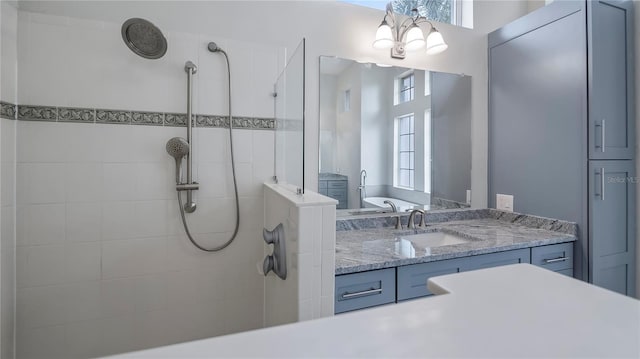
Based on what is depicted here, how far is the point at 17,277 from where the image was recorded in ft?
4.69

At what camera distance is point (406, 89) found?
6.94 ft

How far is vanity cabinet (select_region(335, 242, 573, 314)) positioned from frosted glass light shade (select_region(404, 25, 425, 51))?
140 centimetres

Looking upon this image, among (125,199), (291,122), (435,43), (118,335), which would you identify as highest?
(435,43)

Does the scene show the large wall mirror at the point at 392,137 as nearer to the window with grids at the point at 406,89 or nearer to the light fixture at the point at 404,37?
the window with grids at the point at 406,89

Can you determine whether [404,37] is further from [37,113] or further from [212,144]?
[37,113]

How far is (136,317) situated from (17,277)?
56 centimetres

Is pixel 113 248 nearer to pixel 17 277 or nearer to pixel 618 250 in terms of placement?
pixel 17 277

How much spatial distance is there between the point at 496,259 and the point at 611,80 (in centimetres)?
129

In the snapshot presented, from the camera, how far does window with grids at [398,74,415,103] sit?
2098mm

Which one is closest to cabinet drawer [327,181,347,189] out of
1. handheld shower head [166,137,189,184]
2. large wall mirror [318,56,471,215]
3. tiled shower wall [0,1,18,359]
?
large wall mirror [318,56,471,215]

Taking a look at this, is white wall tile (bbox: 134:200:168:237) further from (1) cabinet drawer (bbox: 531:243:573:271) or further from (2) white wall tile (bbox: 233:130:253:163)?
(1) cabinet drawer (bbox: 531:243:573:271)

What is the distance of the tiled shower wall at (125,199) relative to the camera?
1.44 metres

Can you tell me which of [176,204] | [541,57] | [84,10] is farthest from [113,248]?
[541,57]

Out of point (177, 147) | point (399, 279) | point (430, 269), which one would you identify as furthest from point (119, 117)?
point (430, 269)
